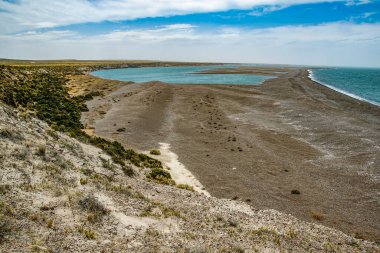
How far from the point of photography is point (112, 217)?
1545 cm

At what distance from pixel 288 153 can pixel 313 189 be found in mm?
9309

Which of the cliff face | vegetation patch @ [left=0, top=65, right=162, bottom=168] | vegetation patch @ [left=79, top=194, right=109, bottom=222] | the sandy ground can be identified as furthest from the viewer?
vegetation patch @ [left=0, top=65, right=162, bottom=168]

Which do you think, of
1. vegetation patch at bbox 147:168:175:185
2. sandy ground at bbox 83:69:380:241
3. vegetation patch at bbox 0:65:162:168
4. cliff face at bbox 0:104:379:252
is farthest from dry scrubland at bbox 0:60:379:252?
sandy ground at bbox 83:69:380:241

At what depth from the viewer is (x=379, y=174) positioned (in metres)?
28.1

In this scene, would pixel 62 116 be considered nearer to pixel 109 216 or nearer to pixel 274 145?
pixel 274 145

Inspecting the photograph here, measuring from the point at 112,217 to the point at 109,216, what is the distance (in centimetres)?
16

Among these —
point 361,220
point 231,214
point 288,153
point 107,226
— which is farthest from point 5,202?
point 288,153

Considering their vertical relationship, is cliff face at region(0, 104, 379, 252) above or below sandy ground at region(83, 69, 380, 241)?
above

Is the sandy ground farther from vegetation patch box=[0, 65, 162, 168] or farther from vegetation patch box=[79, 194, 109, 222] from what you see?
vegetation patch box=[79, 194, 109, 222]

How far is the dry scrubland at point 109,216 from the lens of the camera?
13.3m

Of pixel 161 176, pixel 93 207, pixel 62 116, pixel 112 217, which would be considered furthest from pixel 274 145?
pixel 62 116

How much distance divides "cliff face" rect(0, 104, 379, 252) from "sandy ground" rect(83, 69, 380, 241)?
13.6ft

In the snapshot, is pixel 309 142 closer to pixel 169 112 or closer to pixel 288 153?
pixel 288 153

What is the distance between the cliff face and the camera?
43.4 ft
